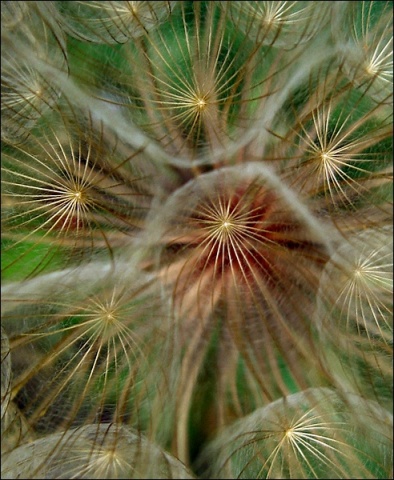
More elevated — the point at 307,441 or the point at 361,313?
the point at 361,313

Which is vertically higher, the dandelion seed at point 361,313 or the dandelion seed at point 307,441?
the dandelion seed at point 361,313

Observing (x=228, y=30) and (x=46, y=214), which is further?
(x=228, y=30)

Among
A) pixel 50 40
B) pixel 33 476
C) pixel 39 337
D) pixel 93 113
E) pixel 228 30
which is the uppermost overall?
pixel 228 30

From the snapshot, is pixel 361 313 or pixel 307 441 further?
pixel 361 313

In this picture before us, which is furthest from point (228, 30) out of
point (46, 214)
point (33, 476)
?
point (33, 476)

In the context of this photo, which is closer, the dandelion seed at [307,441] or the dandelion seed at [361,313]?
the dandelion seed at [307,441]

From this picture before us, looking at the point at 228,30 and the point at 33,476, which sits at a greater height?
the point at 228,30

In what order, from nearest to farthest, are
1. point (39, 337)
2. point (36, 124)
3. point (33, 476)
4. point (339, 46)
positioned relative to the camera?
point (33, 476) → point (39, 337) → point (36, 124) → point (339, 46)

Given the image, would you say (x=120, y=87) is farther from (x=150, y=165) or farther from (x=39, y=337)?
(x=39, y=337)

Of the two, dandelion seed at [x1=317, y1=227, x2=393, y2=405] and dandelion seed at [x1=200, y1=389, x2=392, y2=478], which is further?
dandelion seed at [x1=317, y1=227, x2=393, y2=405]

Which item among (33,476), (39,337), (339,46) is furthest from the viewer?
(339,46)

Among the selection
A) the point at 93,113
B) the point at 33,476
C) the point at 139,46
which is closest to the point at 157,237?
the point at 93,113
